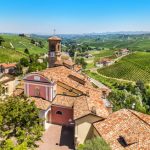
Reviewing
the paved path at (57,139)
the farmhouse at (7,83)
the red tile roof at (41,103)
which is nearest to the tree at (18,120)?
the paved path at (57,139)

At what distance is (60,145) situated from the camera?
3594 centimetres

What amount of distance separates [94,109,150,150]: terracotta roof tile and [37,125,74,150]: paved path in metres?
5.67

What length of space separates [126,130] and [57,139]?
38.6 feet

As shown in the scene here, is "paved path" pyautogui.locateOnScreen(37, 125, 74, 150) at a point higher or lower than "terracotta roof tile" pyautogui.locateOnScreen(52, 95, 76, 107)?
lower

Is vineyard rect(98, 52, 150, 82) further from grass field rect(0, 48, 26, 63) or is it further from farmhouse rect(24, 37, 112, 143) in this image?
farmhouse rect(24, 37, 112, 143)

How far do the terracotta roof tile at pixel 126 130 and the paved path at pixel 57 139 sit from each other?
5.67m

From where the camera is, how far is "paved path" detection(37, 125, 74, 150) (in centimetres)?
3538

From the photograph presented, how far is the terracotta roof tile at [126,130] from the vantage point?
28.2 meters

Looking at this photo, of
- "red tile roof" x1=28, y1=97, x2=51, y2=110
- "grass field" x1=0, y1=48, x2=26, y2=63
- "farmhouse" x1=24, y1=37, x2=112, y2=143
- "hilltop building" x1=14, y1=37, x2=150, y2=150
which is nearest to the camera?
"hilltop building" x1=14, y1=37, x2=150, y2=150

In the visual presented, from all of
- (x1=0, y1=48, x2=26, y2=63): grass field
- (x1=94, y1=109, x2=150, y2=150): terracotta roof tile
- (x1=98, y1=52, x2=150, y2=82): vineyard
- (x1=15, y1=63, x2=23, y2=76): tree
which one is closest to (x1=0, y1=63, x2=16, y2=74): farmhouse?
(x1=15, y1=63, x2=23, y2=76): tree

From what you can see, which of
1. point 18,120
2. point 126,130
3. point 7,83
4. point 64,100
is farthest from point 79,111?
point 7,83

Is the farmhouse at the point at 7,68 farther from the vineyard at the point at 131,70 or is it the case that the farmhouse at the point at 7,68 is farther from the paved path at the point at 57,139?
the vineyard at the point at 131,70

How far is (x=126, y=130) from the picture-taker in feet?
102

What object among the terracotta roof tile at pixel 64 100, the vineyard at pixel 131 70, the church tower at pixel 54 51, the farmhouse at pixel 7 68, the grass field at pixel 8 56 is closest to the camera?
the terracotta roof tile at pixel 64 100
